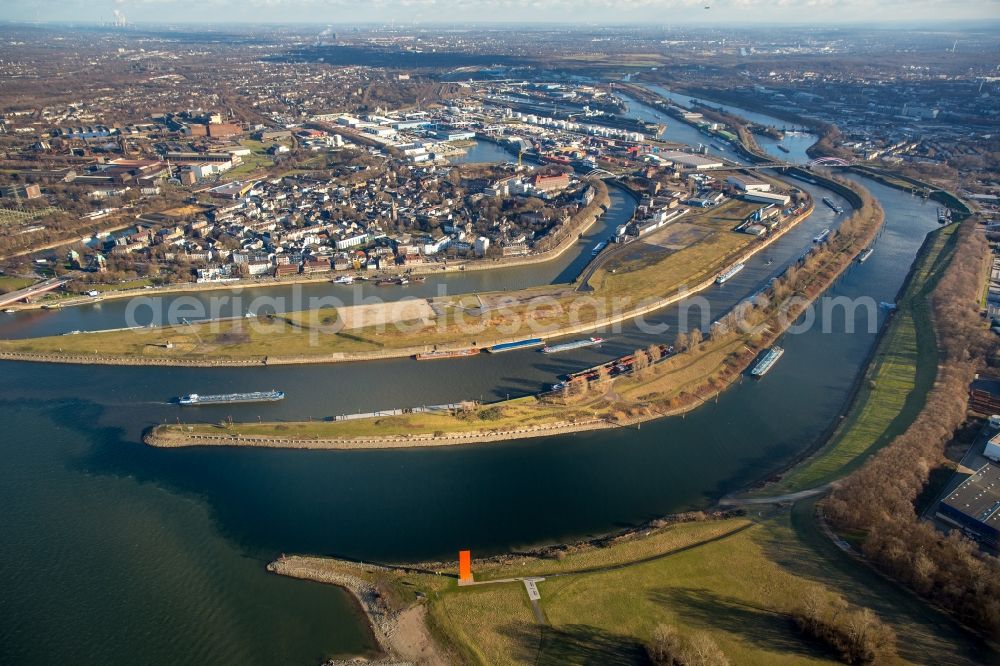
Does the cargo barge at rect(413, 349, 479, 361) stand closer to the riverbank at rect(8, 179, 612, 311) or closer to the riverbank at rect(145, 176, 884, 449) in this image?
the riverbank at rect(145, 176, 884, 449)

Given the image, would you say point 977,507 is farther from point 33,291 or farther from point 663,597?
point 33,291

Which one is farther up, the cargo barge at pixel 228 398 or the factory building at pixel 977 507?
the cargo barge at pixel 228 398

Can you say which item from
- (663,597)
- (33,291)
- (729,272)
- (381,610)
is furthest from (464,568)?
(33,291)

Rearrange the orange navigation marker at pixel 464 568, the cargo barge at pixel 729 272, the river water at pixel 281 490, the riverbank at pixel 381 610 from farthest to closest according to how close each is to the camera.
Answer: the cargo barge at pixel 729 272 < the orange navigation marker at pixel 464 568 < the river water at pixel 281 490 < the riverbank at pixel 381 610

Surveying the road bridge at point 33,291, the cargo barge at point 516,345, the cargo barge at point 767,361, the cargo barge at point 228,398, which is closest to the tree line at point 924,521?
the cargo barge at point 767,361

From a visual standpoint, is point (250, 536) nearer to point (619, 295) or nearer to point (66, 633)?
point (66, 633)

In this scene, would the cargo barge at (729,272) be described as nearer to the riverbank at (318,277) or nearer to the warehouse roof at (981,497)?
the riverbank at (318,277)

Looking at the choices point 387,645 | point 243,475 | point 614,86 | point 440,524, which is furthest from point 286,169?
point 614,86
